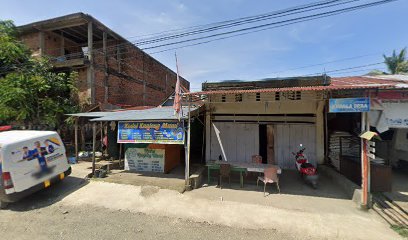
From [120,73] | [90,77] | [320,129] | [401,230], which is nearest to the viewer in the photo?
[401,230]

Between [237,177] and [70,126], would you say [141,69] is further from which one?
[237,177]

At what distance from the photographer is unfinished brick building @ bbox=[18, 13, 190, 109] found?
1523cm

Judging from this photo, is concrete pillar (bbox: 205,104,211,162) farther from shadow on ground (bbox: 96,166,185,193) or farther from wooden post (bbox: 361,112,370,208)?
wooden post (bbox: 361,112,370,208)

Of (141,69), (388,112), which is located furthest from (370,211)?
(141,69)

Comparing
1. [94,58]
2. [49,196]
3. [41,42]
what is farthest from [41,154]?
[41,42]

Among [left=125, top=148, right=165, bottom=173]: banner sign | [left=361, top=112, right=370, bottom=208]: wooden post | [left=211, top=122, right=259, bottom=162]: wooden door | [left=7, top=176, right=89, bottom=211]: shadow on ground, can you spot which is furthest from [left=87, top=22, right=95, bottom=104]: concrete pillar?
[left=361, top=112, right=370, bottom=208]: wooden post

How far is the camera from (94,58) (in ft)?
51.3

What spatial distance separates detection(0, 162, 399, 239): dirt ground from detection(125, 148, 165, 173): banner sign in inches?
101

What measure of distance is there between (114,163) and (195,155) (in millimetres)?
4994

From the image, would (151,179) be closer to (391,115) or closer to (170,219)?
(170,219)

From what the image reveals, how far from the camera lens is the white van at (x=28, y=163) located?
5844 mm

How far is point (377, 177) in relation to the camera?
7039 mm

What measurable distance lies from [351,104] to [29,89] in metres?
16.5

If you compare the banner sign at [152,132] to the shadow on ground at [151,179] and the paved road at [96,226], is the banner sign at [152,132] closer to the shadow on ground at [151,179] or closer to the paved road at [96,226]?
the shadow on ground at [151,179]
